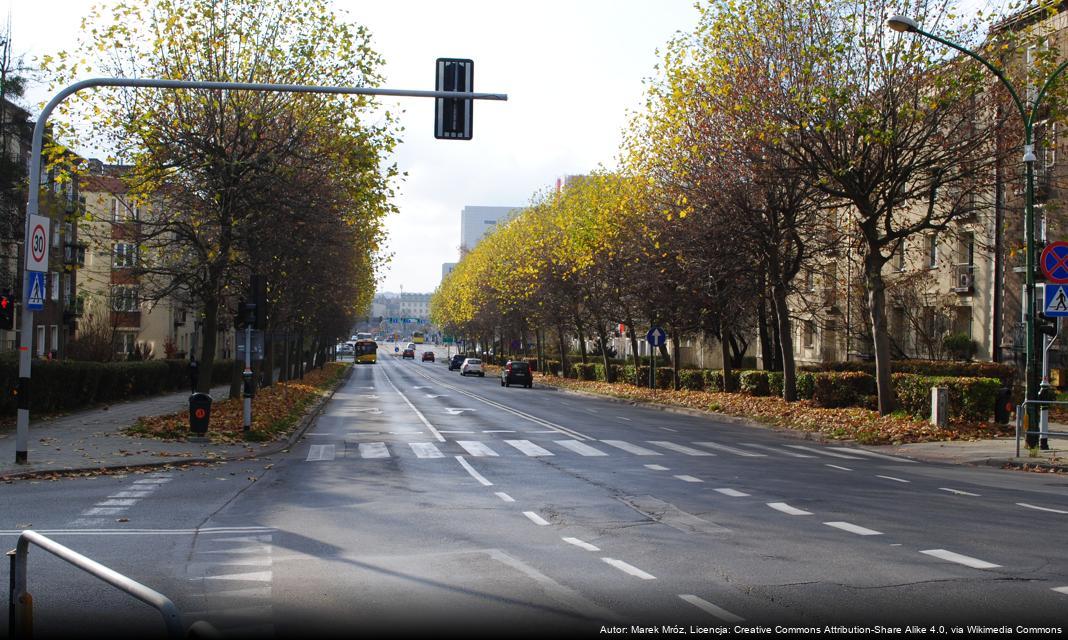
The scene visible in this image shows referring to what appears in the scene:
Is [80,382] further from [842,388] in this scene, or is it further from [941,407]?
[941,407]

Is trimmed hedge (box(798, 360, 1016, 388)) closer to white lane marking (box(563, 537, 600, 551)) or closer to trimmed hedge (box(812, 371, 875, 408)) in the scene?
trimmed hedge (box(812, 371, 875, 408))

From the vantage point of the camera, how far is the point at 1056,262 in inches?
700

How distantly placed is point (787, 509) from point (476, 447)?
29.8 ft

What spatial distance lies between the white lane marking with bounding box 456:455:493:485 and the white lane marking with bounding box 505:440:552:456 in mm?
1486

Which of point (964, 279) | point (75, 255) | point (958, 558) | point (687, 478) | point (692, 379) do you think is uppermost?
point (75, 255)

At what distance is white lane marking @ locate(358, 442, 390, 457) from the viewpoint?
683 inches

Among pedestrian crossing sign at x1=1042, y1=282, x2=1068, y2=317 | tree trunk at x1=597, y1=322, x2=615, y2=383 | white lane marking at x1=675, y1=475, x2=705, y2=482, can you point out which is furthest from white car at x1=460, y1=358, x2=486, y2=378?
white lane marking at x1=675, y1=475, x2=705, y2=482

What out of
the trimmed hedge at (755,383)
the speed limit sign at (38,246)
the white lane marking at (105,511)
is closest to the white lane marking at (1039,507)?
the white lane marking at (105,511)

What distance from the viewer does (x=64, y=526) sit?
379 inches

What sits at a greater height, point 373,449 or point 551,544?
A: point 551,544

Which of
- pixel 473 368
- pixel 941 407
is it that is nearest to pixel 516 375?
pixel 473 368

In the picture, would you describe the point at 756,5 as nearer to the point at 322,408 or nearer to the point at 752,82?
the point at 752,82

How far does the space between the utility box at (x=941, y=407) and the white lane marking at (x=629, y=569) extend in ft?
54.2

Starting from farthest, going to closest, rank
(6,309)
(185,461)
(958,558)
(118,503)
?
(6,309), (185,461), (118,503), (958,558)
